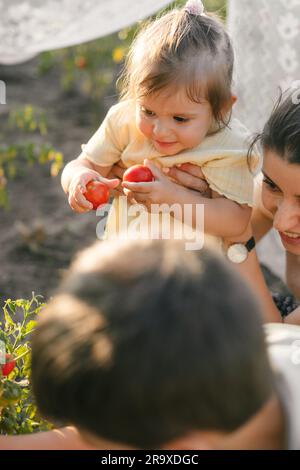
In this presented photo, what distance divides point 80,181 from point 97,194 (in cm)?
7

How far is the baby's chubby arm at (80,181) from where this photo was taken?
6.41 feet

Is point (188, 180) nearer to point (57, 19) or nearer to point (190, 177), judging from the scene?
point (190, 177)

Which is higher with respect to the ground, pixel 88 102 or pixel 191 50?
pixel 191 50

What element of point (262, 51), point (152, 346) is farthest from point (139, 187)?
point (262, 51)

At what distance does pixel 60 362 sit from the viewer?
1.02 m

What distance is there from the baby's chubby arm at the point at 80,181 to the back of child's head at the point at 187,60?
230mm

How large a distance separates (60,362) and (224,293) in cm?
23

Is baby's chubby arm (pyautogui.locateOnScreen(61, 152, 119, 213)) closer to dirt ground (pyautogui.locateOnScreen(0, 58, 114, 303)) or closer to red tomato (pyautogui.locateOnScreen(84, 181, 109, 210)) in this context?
A: red tomato (pyautogui.locateOnScreen(84, 181, 109, 210))

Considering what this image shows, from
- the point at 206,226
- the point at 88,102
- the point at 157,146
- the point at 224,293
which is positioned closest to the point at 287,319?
the point at 206,226

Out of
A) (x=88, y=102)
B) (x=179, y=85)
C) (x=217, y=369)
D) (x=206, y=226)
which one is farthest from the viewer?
(x=88, y=102)

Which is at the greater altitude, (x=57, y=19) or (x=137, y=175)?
(x=57, y=19)

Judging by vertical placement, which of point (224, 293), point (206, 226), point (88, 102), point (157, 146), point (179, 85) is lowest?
point (88, 102)

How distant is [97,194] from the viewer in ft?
6.36
